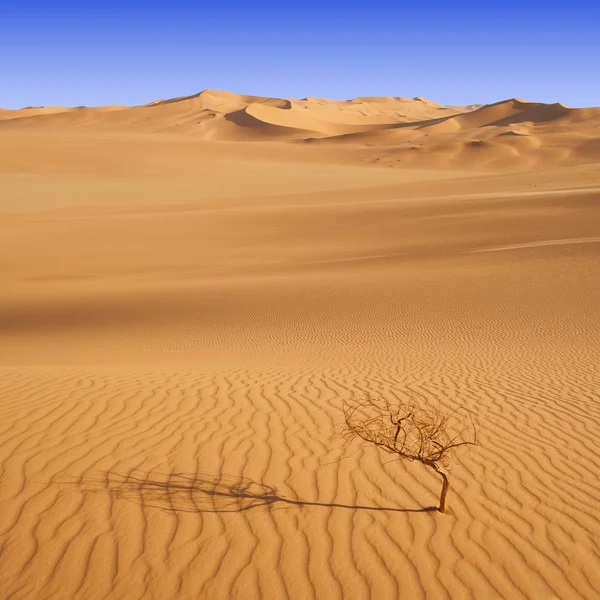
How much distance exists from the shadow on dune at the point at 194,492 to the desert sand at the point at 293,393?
23 millimetres

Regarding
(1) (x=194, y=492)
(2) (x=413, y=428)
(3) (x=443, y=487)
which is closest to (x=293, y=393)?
(2) (x=413, y=428)

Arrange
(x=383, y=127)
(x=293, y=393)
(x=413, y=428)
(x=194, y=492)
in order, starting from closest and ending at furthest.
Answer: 1. (x=194, y=492)
2. (x=413, y=428)
3. (x=293, y=393)
4. (x=383, y=127)

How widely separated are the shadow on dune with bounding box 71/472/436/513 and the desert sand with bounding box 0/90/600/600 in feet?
0.07

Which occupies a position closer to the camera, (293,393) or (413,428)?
(413,428)

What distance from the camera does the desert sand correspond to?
4320 mm

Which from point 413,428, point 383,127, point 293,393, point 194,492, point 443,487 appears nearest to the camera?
point 443,487

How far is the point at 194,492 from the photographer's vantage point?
5062mm

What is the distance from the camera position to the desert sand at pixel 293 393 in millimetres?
4320

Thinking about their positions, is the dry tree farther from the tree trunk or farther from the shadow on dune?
the shadow on dune

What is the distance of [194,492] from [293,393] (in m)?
3.04

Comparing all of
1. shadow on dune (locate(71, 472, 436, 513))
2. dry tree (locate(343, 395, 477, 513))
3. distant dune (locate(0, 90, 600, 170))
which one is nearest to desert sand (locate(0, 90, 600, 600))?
shadow on dune (locate(71, 472, 436, 513))

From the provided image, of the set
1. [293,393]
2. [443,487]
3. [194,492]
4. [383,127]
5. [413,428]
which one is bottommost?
[383,127]

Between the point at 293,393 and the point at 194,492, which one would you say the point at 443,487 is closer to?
the point at 194,492

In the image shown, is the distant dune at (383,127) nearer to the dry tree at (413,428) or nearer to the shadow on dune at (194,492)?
the dry tree at (413,428)
